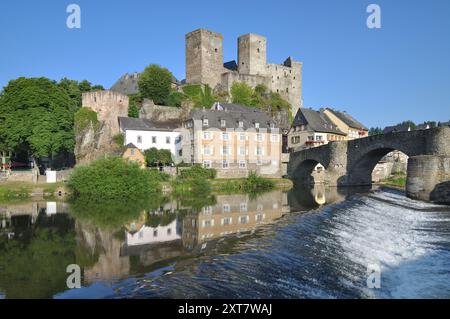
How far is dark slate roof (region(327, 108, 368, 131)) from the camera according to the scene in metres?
68.6

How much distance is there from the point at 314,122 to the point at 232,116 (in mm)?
17105

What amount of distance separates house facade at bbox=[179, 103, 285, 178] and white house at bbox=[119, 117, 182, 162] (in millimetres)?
1218

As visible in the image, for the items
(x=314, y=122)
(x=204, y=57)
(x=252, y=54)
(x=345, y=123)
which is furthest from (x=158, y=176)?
(x=252, y=54)

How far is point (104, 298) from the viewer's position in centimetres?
932

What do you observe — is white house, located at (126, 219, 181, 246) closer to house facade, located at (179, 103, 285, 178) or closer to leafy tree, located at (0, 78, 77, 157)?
leafy tree, located at (0, 78, 77, 157)

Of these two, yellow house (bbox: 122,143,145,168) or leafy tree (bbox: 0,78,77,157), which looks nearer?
leafy tree (bbox: 0,78,77,157)

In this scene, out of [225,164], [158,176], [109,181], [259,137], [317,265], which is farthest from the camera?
[259,137]

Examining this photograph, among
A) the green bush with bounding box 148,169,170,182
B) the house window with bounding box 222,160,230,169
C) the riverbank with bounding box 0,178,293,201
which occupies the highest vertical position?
the house window with bounding box 222,160,230,169

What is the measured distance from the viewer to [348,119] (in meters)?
70.6

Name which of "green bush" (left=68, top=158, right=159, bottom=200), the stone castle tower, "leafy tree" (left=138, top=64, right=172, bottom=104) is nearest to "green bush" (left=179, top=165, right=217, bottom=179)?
"green bush" (left=68, top=158, right=159, bottom=200)

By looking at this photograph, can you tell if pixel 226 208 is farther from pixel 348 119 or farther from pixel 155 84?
pixel 348 119

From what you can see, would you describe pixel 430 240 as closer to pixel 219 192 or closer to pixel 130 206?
pixel 130 206

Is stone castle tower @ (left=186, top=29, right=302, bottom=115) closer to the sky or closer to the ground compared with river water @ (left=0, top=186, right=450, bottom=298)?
closer to the sky

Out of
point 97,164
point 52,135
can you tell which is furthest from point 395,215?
point 52,135
